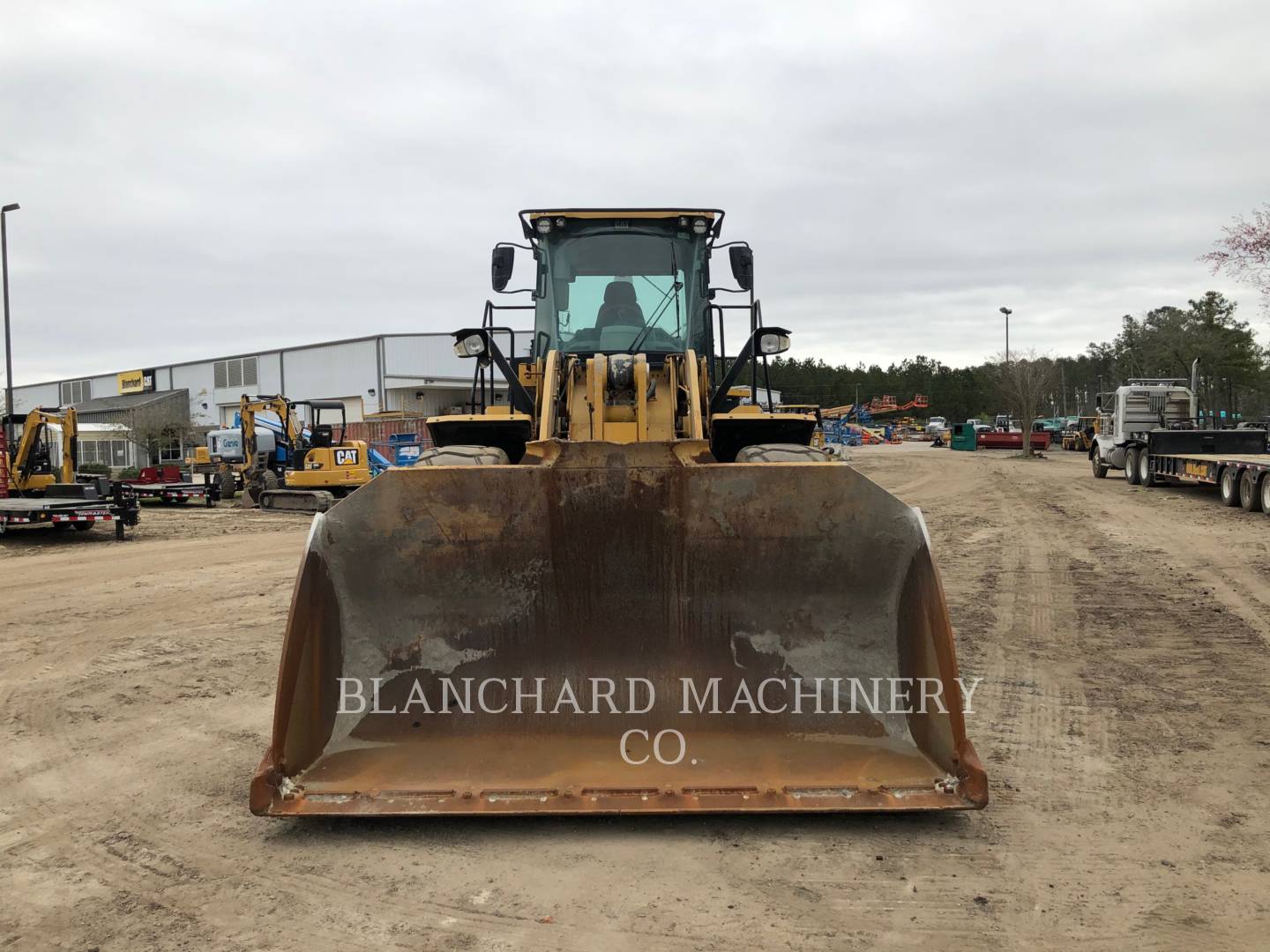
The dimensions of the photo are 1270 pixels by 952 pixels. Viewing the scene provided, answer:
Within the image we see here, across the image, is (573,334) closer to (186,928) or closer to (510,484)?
(510,484)

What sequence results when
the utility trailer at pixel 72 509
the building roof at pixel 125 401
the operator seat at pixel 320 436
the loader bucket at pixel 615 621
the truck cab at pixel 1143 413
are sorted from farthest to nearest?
the building roof at pixel 125 401 < the truck cab at pixel 1143 413 < the operator seat at pixel 320 436 < the utility trailer at pixel 72 509 < the loader bucket at pixel 615 621

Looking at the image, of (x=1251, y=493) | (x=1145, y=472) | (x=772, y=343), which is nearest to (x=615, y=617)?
(x=772, y=343)

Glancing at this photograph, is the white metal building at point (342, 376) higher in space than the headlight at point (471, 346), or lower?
higher

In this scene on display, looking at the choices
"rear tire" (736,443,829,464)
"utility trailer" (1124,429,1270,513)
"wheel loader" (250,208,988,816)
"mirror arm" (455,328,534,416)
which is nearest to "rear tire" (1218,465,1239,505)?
"utility trailer" (1124,429,1270,513)

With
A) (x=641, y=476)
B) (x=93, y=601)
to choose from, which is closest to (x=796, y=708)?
(x=641, y=476)

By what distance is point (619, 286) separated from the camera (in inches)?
243

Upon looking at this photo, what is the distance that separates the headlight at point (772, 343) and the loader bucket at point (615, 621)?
6.11 feet

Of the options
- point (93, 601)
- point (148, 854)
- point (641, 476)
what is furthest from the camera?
point (93, 601)

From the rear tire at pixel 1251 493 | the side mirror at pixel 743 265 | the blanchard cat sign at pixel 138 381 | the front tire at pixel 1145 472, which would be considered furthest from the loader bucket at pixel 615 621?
the blanchard cat sign at pixel 138 381

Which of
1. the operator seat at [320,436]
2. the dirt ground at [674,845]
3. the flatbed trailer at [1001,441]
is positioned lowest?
the dirt ground at [674,845]

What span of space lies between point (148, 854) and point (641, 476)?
232 cm

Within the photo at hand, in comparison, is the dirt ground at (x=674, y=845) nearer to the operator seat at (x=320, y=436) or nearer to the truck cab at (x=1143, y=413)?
the operator seat at (x=320, y=436)

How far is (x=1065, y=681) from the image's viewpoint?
5891 mm

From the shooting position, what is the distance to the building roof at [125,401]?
181 ft
